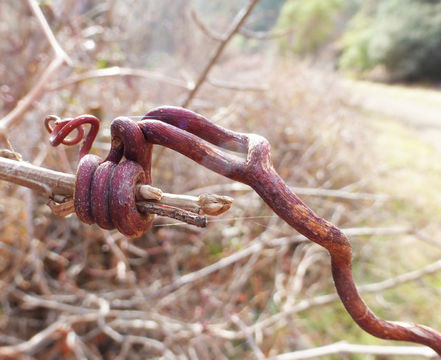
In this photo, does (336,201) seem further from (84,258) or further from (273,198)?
(273,198)

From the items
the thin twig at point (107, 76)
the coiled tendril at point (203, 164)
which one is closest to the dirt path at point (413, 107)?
the thin twig at point (107, 76)

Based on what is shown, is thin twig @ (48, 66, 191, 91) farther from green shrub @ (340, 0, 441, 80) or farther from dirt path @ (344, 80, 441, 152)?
green shrub @ (340, 0, 441, 80)

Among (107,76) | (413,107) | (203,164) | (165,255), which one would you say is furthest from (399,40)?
(203,164)

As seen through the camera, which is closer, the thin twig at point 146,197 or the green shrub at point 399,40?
the thin twig at point 146,197

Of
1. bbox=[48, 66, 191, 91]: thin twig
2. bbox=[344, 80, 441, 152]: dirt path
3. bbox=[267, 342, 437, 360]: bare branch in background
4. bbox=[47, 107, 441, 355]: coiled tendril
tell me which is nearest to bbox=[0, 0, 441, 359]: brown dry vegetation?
bbox=[48, 66, 191, 91]: thin twig

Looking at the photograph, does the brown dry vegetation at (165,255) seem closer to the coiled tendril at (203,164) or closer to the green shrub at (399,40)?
the coiled tendril at (203,164)

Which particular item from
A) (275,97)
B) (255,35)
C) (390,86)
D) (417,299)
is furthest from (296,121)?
(390,86)
